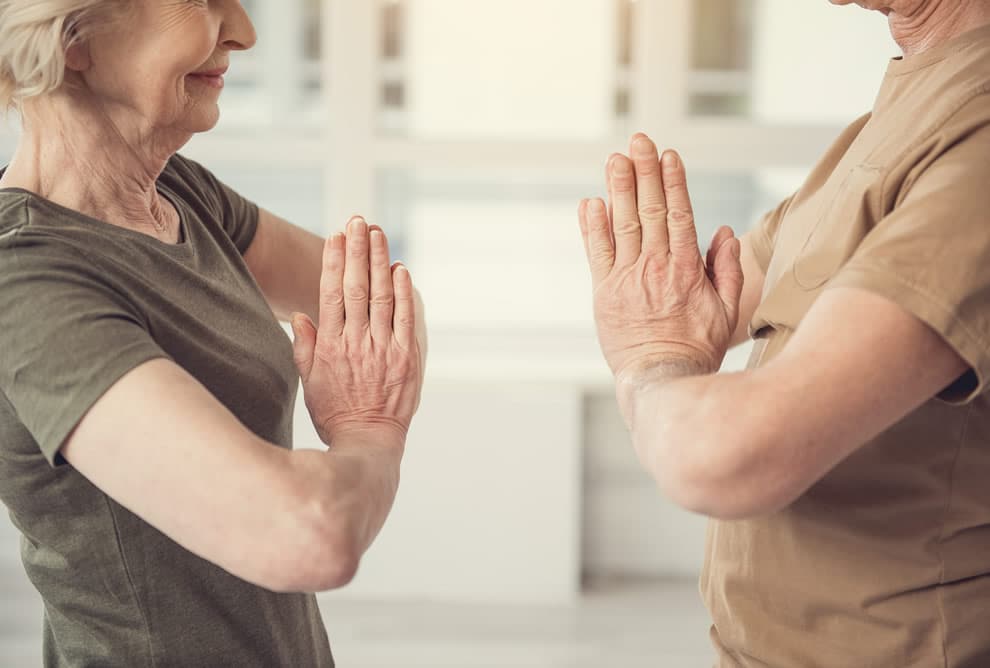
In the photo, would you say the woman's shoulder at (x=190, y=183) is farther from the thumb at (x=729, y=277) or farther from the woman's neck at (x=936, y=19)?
the woman's neck at (x=936, y=19)

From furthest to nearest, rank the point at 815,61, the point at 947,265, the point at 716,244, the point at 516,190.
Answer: the point at 516,190 → the point at 815,61 → the point at 716,244 → the point at 947,265

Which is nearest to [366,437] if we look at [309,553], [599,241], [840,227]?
[309,553]

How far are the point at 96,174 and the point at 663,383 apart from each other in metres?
0.72

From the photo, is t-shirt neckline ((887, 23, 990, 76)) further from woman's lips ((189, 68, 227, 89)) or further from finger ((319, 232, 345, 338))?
woman's lips ((189, 68, 227, 89))

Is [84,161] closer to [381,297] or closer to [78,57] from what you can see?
[78,57]

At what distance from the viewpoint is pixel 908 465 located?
3.92ft

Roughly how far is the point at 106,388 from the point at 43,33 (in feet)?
1.36

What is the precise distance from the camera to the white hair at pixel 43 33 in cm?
119

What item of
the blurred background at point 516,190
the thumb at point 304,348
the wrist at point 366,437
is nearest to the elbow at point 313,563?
the wrist at point 366,437

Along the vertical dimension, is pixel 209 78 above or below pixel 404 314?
above

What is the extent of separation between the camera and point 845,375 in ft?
3.34

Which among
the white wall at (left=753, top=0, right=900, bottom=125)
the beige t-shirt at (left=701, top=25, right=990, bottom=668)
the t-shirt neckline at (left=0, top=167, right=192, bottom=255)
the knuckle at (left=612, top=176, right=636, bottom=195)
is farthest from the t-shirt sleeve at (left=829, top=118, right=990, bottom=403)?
the white wall at (left=753, top=0, right=900, bottom=125)

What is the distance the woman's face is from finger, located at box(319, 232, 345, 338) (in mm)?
248

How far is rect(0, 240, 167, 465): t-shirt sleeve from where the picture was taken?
1082mm
